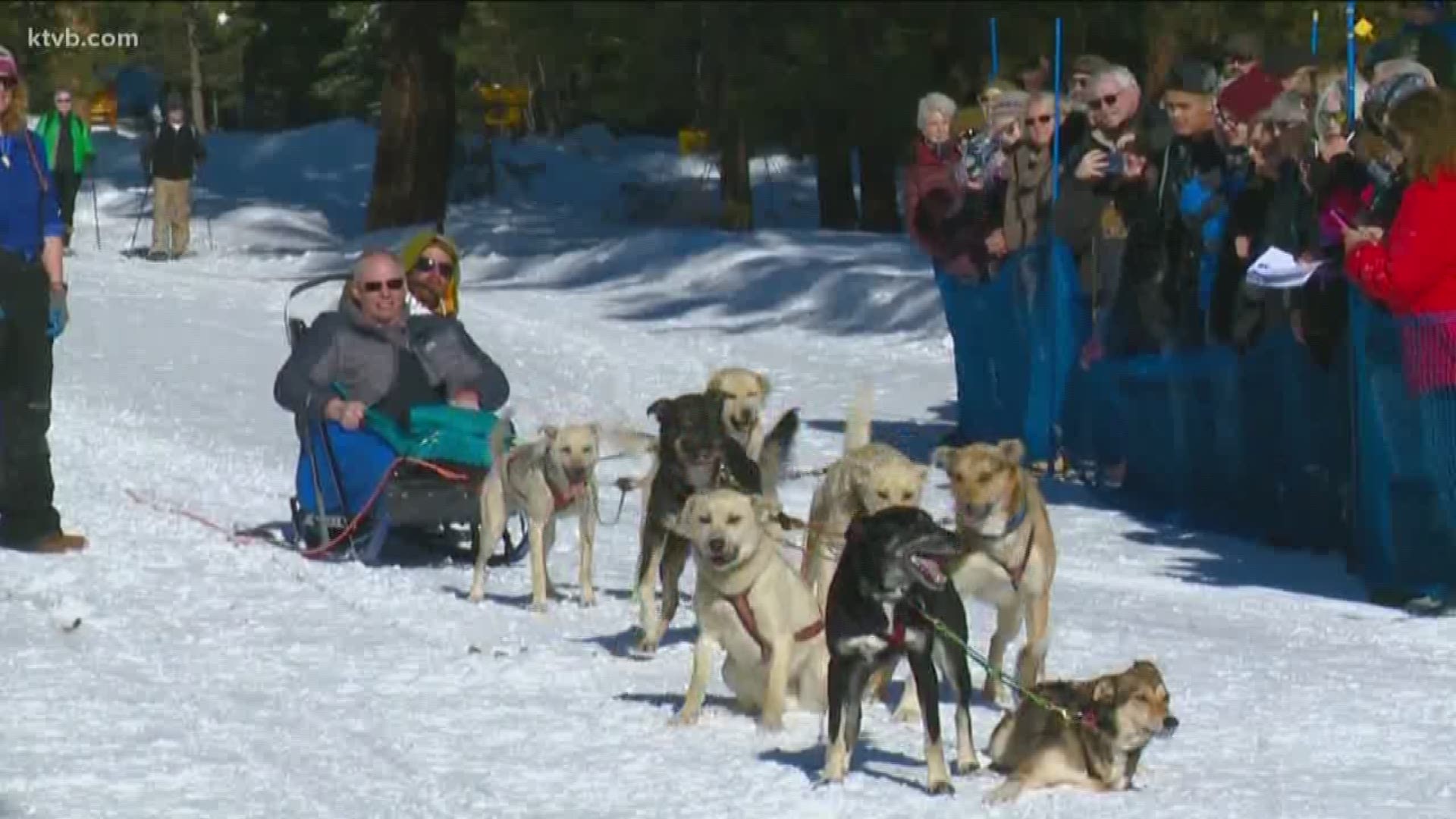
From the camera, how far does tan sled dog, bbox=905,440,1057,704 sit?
325 inches

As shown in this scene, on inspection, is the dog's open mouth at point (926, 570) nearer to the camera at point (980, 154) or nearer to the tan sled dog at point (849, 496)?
the tan sled dog at point (849, 496)

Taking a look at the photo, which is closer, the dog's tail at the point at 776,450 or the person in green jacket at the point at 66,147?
the dog's tail at the point at 776,450

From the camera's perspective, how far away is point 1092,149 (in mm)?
13250

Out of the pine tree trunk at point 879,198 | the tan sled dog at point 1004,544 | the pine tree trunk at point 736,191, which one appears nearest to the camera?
the tan sled dog at point 1004,544

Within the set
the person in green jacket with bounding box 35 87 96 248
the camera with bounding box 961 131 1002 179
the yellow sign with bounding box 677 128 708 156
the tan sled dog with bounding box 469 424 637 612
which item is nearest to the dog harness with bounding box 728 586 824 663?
the tan sled dog with bounding box 469 424 637 612

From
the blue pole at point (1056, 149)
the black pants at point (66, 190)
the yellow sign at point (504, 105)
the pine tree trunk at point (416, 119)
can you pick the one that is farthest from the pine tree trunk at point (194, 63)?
the blue pole at point (1056, 149)

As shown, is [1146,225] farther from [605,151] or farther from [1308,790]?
[605,151]

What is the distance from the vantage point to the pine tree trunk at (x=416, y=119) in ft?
102

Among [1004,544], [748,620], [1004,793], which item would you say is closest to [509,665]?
[748,620]

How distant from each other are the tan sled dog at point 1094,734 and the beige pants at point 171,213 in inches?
890

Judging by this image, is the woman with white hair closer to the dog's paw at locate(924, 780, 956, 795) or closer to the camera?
the camera

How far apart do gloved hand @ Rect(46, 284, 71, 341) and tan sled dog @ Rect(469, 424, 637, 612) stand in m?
1.67

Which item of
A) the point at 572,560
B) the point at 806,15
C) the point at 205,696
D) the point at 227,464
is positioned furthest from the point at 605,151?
the point at 205,696

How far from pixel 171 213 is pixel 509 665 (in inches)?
816
